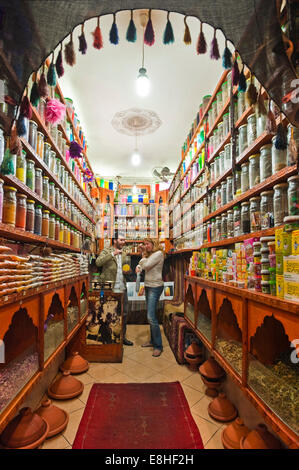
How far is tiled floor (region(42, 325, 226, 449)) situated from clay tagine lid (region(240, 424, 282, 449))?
1.11 ft

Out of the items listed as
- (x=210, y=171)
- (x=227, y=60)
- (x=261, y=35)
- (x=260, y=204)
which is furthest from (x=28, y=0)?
(x=210, y=171)

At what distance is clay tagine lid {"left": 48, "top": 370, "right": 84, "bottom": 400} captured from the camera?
248 centimetres

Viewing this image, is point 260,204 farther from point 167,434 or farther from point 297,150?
point 167,434

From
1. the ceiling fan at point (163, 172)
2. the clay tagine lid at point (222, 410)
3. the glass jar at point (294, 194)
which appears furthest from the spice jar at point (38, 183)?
the ceiling fan at point (163, 172)

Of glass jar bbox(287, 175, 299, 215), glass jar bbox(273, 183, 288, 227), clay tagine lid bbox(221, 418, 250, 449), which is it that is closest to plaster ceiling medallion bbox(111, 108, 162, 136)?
glass jar bbox(273, 183, 288, 227)

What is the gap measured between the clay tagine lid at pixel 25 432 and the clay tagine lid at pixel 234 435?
1246mm

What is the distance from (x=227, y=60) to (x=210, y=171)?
1.89 meters

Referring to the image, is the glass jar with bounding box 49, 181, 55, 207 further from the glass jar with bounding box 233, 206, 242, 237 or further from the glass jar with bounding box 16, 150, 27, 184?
the glass jar with bounding box 233, 206, 242, 237

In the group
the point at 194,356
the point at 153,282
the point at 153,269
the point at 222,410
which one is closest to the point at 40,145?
the point at 153,269

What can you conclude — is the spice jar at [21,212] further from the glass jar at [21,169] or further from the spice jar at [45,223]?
the spice jar at [45,223]

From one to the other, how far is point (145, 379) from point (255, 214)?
225 centimetres

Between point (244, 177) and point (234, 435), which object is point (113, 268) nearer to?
point (244, 177)

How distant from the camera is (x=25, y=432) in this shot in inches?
66.4

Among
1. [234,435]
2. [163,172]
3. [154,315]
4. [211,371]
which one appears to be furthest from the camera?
[163,172]
